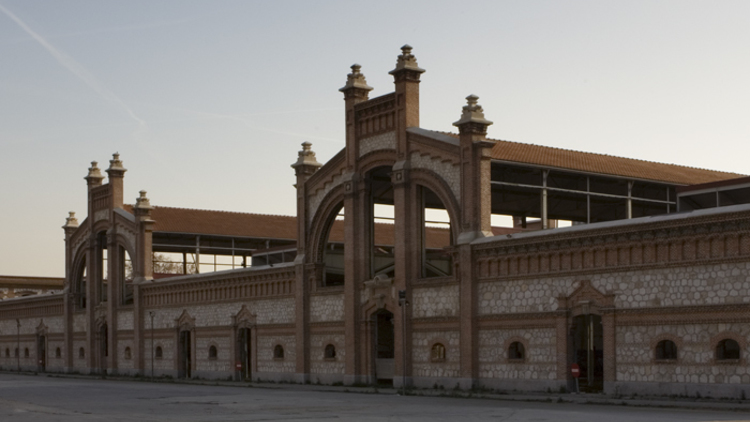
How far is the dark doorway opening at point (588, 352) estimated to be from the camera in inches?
1366

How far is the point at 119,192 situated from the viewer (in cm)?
6269

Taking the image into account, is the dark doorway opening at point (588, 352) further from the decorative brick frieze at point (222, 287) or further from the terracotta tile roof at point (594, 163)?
the decorative brick frieze at point (222, 287)

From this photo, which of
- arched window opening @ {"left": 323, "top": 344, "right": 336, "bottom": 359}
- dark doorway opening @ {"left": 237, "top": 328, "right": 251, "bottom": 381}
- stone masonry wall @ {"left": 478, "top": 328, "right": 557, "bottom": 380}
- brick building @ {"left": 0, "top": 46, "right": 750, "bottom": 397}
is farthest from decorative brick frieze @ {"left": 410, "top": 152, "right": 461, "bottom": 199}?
dark doorway opening @ {"left": 237, "top": 328, "right": 251, "bottom": 381}

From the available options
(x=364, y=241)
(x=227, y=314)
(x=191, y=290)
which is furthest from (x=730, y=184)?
(x=191, y=290)

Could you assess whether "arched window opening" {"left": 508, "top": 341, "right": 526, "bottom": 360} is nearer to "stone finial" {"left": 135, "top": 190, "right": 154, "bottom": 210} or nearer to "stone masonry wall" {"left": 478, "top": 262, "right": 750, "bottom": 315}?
"stone masonry wall" {"left": 478, "top": 262, "right": 750, "bottom": 315}

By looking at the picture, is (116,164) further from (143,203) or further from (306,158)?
(306,158)

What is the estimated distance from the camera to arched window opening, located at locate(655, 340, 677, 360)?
30.8 m

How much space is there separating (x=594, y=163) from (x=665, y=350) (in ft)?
45.0

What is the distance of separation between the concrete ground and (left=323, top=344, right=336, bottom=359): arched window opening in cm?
805

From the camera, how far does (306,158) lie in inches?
1844

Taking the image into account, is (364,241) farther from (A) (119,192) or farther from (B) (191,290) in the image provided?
(A) (119,192)

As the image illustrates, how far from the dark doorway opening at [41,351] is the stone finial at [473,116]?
146 feet

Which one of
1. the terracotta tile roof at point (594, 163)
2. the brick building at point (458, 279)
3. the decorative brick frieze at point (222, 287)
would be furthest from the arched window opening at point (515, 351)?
the decorative brick frieze at point (222, 287)

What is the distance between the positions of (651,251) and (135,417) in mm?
16131
